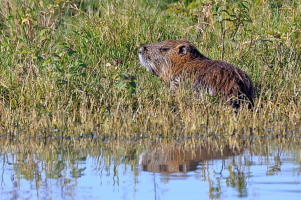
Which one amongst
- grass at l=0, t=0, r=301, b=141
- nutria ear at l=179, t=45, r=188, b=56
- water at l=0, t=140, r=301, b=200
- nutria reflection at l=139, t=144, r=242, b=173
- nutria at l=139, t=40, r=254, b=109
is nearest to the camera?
water at l=0, t=140, r=301, b=200

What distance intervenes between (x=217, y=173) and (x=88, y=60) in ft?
11.5

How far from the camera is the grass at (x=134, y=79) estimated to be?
16.7ft

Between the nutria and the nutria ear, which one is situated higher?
the nutria ear

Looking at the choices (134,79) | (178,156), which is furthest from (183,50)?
(178,156)

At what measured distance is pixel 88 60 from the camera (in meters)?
7.07

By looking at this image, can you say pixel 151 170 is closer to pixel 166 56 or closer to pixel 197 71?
pixel 197 71

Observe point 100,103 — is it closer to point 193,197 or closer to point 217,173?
point 217,173

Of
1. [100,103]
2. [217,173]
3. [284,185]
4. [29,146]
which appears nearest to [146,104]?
[100,103]

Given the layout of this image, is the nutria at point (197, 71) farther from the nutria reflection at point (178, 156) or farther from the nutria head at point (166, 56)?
the nutria reflection at point (178, 156)

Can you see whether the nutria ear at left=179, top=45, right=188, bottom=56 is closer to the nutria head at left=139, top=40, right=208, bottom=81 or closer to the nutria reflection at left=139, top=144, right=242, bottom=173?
the nutria head at left=139, top=40, right=208, bottom=81

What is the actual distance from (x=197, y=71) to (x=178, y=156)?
178cm

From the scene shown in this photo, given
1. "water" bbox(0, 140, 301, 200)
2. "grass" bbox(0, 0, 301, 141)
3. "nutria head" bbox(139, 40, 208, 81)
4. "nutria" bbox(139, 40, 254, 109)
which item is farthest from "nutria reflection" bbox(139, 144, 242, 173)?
"nutria head" bbox(139, 40, 208, 81)

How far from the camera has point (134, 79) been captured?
578 centimetres

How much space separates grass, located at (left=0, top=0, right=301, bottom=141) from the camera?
5098mm
